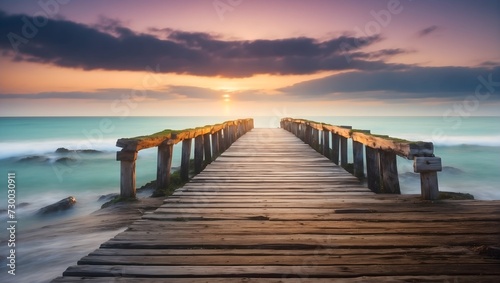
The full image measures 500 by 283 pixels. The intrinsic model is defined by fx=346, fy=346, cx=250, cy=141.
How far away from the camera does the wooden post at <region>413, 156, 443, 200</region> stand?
4.55 m

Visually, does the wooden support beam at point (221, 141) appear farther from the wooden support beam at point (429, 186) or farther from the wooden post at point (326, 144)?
the wooden support beam at point (429, 186)

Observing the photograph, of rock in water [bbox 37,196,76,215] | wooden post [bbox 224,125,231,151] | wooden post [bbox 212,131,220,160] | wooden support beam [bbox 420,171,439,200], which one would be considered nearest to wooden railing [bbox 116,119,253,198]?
wooden post [bbox 212,131,220,160]

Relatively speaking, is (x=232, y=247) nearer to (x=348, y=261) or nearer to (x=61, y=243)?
(x=348, y=261)

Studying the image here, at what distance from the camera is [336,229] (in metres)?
3.70

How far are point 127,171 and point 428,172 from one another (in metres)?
4.52

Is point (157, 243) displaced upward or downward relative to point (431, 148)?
downward

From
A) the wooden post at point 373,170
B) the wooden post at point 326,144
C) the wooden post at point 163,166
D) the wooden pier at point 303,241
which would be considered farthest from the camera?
the wooden post at point 326,144

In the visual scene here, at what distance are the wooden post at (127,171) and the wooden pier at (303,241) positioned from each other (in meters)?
0.91

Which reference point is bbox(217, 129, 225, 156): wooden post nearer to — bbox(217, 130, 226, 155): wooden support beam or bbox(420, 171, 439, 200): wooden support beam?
bbox(217, 130, 226, 155): wooden support beam

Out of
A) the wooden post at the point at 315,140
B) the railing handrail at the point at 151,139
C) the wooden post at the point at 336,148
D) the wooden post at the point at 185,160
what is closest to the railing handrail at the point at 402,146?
the railing handrail at the point at 151,139

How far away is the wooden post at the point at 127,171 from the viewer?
5496mm

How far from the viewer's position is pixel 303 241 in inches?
131

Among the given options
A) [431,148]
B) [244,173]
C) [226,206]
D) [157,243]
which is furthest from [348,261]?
[244,173]

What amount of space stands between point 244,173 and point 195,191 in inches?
80.4
